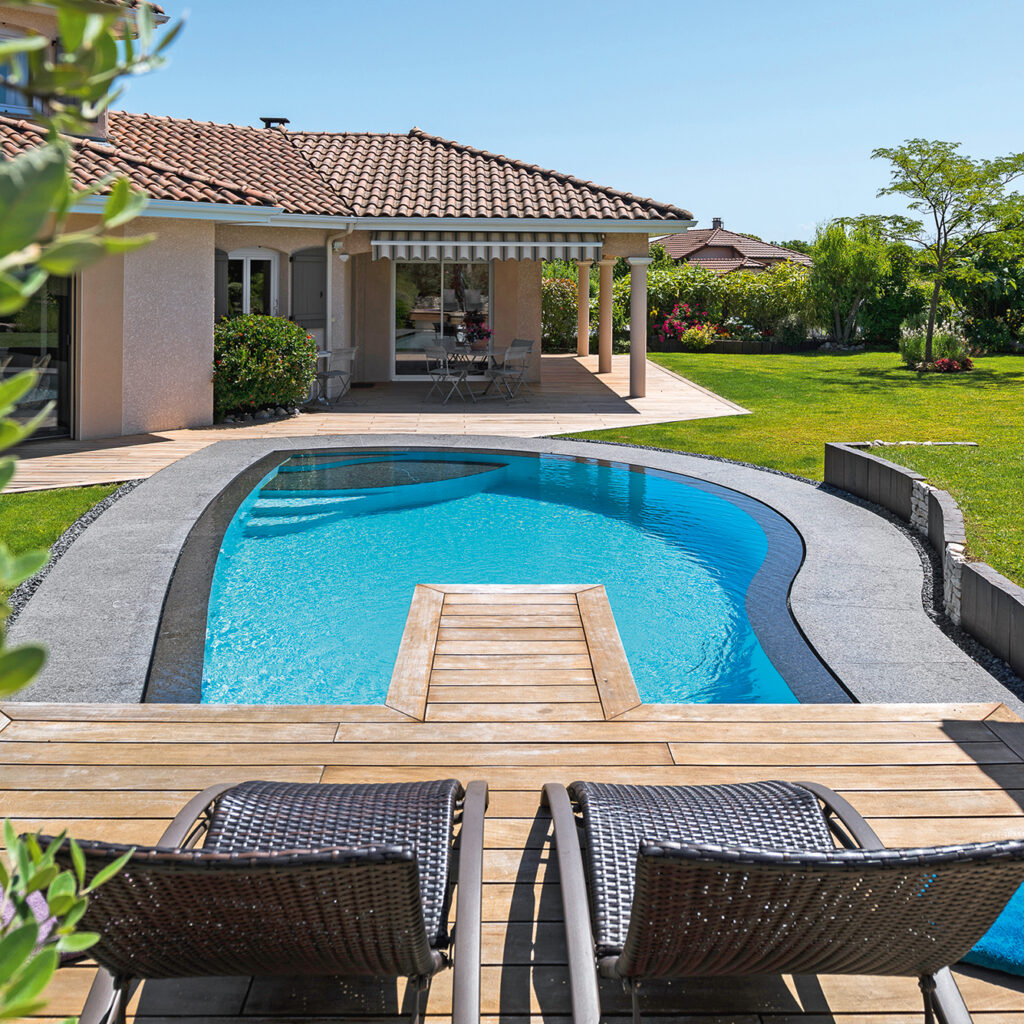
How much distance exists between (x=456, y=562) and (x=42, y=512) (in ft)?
15.7

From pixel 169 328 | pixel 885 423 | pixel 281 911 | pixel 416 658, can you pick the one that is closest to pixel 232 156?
pixel 169 328

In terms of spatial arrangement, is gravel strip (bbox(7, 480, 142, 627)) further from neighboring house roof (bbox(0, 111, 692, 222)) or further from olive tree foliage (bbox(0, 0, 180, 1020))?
neighboring house roof (bbox(0, 111, 692, 222))

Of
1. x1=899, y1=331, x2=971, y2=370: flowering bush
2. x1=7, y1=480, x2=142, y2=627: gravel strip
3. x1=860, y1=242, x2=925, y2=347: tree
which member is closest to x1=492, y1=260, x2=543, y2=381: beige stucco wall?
x1=899, y1=331, x2=971, y2=370: flowering bush

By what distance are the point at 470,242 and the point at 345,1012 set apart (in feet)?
67.5

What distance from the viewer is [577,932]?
3.40 m

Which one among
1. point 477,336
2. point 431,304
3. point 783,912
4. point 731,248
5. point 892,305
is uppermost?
point 731,248

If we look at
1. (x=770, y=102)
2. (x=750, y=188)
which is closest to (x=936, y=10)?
(x=770, y=102)

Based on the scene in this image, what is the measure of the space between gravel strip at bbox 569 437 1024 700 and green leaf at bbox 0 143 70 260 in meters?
7.54

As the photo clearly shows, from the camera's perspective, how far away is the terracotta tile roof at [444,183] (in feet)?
76.2

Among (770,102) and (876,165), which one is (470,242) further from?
(770,102)

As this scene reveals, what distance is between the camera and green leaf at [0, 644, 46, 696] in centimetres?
92

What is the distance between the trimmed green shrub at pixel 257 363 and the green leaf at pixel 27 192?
19.1 metres

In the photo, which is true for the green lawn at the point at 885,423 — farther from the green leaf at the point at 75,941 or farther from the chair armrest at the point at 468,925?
the green leaf at the point at 75,941

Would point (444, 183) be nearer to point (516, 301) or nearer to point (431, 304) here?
point (431, 304)
